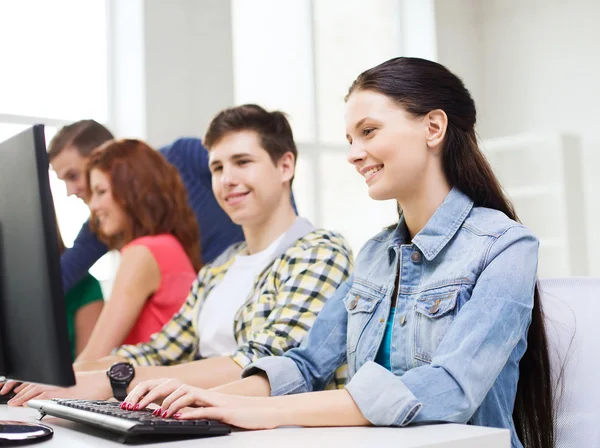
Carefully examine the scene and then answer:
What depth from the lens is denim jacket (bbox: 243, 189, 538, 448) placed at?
0.94 meters

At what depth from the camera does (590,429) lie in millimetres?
1219

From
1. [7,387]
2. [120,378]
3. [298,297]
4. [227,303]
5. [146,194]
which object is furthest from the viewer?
[146,194]

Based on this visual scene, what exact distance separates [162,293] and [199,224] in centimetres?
44

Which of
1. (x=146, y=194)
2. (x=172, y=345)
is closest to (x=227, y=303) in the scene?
(x=172, y=345)

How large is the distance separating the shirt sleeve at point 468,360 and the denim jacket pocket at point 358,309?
214 millimetres

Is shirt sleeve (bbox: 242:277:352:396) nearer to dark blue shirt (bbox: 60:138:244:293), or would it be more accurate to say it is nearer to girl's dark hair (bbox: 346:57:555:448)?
girl's dark hair (bbox: 346:57:555:448)

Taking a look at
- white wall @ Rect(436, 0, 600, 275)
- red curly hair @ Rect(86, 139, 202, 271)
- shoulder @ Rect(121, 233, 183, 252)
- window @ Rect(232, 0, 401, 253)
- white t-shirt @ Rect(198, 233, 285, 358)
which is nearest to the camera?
white t-shirt @ Rect(198, 233, 285, 358)

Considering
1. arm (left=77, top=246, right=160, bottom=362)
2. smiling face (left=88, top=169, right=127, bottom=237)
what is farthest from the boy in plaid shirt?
smiling face (left=88, top=169, right=127, bottom=237)

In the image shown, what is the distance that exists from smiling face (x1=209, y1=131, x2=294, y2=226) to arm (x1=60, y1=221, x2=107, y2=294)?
808 mm

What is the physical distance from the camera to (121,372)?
4.90 ft

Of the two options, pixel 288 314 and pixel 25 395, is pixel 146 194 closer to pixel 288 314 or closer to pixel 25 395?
pixel 288 314

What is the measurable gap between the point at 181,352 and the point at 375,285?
2.71ft

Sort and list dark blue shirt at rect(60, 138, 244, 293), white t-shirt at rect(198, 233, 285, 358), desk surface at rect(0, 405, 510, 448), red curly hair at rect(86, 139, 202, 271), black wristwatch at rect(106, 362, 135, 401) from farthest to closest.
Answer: dark blue shirt at rect(60, 138, 244, 293) → red curly hair at rect(86, 139, 202, 271) → white t-shirt at rect(198, 233, 285, 358) → black wristwatch at rect(106, 362, 135, 401) → desk surface at rect(0, 405, 510, 448)

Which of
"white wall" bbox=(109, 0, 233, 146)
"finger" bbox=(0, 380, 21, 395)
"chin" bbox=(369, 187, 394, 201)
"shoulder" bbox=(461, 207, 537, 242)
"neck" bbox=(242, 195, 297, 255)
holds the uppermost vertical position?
"white wall" bbox=(109, 0, 233, 146)
